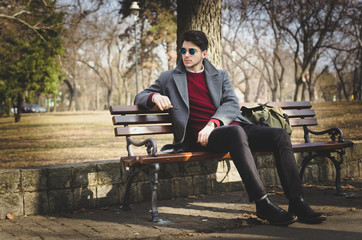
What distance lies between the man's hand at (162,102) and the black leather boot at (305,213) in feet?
4.69

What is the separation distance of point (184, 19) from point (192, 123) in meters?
2.24

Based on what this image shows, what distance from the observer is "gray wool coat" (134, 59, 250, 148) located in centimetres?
392

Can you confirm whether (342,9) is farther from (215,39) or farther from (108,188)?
(108,188)

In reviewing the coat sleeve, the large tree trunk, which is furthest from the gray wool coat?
the large tree trunk

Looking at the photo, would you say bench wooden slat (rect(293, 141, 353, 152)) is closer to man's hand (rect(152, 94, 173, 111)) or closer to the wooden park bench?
the wooden park bench

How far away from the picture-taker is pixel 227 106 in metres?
3.98

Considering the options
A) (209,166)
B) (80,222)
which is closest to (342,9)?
(209,166)

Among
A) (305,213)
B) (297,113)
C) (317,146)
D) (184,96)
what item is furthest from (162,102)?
(297,113)

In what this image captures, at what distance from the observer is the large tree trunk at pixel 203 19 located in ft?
18.5

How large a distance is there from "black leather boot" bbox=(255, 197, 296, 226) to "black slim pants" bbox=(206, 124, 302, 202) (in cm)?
7

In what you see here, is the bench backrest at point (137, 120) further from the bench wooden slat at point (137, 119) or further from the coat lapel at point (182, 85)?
the coat lapel at point (182, 85)

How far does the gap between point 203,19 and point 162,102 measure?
88.7 inches

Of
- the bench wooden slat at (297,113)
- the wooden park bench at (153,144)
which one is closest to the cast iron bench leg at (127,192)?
the wooden park bench at (153,144)

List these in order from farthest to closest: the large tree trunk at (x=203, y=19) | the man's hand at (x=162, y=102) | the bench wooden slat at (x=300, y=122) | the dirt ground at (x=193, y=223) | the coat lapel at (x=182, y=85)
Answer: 1. the large tree trunk at (x=203, y=19)
2. the bench wooden slat at (x=300, y=122)
3. the coat lapel at (x=182, y=85)
4. the man's hand at (x=162, y=102)
5. the dirt ground at (x=193, y=223)
